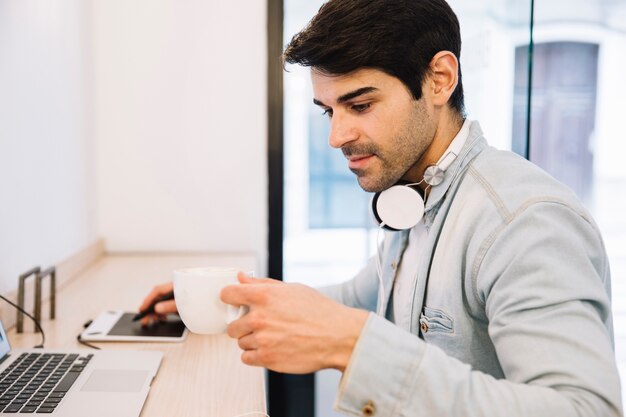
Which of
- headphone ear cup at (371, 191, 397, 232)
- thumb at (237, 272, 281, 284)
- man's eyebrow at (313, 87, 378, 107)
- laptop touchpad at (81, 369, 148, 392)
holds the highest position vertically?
man's eyebrow at (313, 87, 378, 107)

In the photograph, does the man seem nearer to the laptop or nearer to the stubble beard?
the stubble beard

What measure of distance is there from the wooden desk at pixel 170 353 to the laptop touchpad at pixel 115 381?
3 cm

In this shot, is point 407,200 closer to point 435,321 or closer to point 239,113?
point 435,321

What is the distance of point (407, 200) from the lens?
1012mm

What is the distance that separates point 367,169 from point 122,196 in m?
1.48

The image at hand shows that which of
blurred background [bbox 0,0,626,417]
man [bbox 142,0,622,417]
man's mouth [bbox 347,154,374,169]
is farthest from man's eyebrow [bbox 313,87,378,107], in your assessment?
blurred background [bbox 0,0,626,417]

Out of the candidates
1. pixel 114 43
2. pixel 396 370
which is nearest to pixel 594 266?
pixel 396 370

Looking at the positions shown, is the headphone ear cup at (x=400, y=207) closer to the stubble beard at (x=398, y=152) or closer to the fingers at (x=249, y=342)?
the stubble beard at (x=398, y=152)

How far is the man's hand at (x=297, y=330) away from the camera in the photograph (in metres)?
0.65

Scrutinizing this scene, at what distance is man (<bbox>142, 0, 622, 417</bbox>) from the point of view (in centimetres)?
64

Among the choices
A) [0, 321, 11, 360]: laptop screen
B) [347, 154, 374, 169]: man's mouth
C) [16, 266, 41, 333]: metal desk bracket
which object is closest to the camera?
[0, 321, 11, 360]: laptop screen

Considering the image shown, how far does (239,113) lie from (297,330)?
1.72 metres

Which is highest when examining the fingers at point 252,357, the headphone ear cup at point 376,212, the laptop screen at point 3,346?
the headphone ear cup at point 376,212

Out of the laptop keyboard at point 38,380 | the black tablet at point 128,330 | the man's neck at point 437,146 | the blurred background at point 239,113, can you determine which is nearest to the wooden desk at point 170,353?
the black tablet at point 128,330
